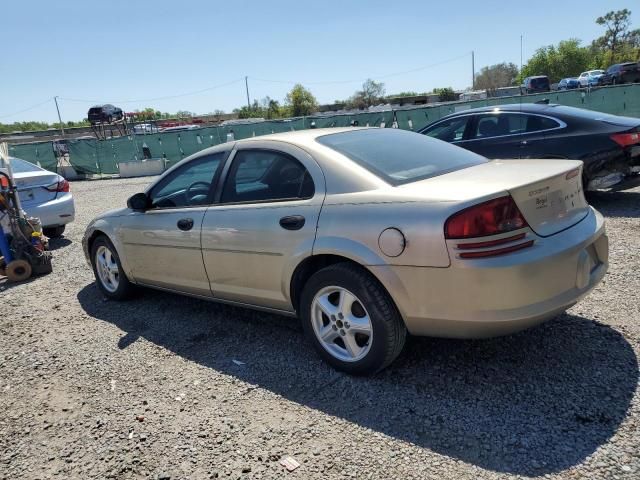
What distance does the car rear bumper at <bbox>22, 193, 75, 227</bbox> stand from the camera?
810cm

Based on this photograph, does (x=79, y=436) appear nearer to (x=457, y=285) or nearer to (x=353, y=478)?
(x=353, y=478)

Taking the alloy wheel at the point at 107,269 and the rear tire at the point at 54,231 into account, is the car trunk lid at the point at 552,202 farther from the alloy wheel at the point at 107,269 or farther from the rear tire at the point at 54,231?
the rear tire at the point at 54,231

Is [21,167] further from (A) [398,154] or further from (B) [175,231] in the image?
(A) [398,154]

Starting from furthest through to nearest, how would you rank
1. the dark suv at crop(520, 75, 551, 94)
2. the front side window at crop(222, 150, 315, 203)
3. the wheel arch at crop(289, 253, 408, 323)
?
the dark suv at crop(520, 75, 551, 94) → the front side window at crop(222, 150, 315, 203) → the wheel arch at crop(289, 253, 408, 323)

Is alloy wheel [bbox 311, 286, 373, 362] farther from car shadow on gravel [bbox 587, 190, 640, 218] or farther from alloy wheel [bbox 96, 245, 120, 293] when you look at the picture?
car shadow on gravel [bbox 587, 190, 640, 218]

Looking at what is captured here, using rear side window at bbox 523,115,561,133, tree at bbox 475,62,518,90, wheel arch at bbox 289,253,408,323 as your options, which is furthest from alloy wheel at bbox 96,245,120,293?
tree at bbox 475,62,518,90

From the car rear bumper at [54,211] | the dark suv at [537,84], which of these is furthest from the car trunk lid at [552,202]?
the dark suv at [537,84]

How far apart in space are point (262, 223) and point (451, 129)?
211 inches

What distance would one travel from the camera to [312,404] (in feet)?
10.3

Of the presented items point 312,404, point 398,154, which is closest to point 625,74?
point 398,154

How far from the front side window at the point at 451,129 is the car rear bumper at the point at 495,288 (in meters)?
5.23

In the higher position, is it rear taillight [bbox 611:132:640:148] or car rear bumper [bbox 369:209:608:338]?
rear taillight [bbox 611:132:640:148]

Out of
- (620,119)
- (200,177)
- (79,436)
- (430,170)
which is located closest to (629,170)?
(620,119)

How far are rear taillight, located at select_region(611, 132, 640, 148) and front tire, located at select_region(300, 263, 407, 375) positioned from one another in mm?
5146
